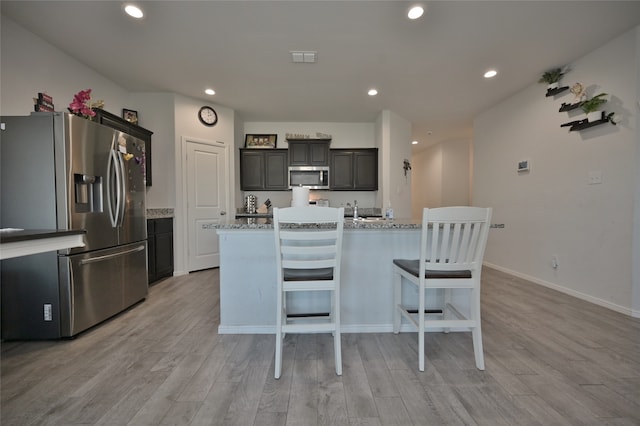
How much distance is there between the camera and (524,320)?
90.5 inches

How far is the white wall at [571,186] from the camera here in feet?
8.21

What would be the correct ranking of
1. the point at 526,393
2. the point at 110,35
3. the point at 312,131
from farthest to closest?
the point at 312,131 → the point at 110,35 → the point at 526,393

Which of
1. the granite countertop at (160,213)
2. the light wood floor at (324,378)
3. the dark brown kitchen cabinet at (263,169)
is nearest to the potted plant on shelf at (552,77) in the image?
the light wood floor at (324,378)

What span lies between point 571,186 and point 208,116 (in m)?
5.21

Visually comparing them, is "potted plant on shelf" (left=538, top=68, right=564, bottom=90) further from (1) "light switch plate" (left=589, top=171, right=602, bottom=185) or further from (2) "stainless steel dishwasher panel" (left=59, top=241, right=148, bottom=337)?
(2) "stainless steel dishwasher panel" (left=59, top=241, right=148, bottom=337)

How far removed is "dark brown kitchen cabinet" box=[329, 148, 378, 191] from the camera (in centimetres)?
504

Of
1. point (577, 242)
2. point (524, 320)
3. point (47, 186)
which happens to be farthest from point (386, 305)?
point (47, 186)

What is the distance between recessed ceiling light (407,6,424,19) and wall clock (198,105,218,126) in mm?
3329

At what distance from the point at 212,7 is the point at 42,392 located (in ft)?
9.62

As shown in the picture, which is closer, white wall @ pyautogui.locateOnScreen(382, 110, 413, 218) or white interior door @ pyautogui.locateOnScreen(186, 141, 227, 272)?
white interior door @ pyautogui.locateOnScreen(186, 141, 227, 272)

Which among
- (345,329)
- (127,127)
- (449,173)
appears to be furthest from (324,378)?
(449,173)

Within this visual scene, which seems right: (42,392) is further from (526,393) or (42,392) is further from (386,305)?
(526,393)

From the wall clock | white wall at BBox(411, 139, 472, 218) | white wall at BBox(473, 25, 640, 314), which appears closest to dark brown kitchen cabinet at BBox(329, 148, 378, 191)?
white wall at BBox(473, 25, 640, 314)

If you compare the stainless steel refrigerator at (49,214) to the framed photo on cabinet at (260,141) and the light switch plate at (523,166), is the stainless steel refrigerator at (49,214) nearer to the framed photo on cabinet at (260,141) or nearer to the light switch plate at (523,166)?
the framed photo on cabinet at (260,141)
